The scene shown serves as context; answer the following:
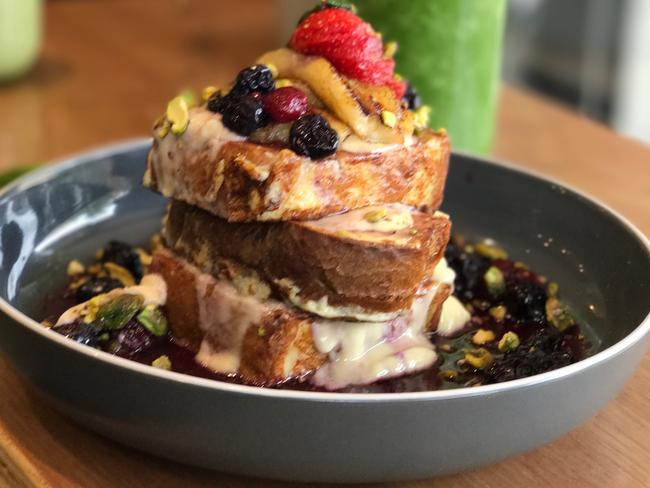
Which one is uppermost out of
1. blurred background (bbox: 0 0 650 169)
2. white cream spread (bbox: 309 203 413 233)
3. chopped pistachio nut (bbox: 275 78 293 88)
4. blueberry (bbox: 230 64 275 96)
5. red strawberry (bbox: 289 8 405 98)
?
red strawberry (bbox: 289 8 405 98)

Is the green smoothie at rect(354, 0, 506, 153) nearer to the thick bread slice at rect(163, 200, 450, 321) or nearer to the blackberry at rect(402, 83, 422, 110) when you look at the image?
the blackberry at rect(402, 83, 422, 110)

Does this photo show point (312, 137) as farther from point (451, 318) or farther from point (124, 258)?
point (124, 258)

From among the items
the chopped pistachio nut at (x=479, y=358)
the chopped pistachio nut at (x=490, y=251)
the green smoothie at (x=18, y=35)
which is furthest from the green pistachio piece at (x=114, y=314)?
the green smoothie at (x=18, y=35)

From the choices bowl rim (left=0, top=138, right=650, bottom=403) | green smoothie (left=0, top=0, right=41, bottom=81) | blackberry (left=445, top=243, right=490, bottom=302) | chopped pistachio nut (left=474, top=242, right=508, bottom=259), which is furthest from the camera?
green smoothie (left=0, top=0, right=41, bottom=81)

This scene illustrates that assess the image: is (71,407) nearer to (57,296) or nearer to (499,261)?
(57,296)

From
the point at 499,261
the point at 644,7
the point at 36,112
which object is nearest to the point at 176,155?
the point at 499,261

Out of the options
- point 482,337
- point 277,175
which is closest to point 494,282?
point 482,337

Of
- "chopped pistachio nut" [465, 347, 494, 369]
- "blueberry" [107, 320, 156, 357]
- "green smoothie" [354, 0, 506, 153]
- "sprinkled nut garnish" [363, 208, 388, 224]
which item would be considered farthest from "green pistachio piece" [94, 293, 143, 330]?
"green smoothie" [354, 0, 506, 153]
